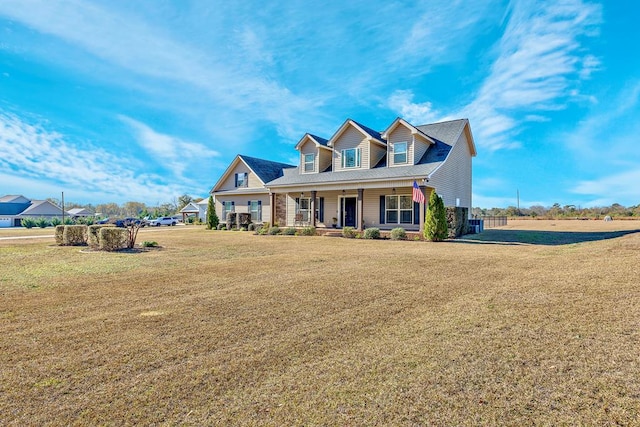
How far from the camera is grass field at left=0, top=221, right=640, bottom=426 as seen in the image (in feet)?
8.59

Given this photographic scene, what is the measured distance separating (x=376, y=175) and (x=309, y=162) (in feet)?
22.1

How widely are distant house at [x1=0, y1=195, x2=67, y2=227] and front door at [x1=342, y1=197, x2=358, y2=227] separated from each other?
198 ft

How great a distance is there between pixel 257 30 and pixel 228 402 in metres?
16.2

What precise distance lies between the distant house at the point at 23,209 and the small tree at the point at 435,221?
67.2 metres

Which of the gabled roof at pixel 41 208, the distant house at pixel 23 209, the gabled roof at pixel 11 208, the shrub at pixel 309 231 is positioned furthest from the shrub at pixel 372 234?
the gabled roof at pixel 11 208

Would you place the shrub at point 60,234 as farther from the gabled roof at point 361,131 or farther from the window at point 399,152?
the window at point 399,152

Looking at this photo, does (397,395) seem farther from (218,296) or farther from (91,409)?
(218,296)

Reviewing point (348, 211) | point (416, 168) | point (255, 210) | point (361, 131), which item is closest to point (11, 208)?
point (255, 210)

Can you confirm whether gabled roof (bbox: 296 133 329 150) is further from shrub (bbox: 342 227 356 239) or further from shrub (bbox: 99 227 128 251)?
shrub (bbox: 99 227 128 251)

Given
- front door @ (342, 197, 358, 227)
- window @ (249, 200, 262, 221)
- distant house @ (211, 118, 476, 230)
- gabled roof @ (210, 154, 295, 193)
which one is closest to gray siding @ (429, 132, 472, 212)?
distant house @ (211, 118, 476, 230)

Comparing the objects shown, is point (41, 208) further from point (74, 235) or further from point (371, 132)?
point (371, 132)

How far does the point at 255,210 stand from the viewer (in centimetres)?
3005

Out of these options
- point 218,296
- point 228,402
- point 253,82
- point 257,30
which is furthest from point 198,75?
→ point 228,402

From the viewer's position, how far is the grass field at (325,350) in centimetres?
262
